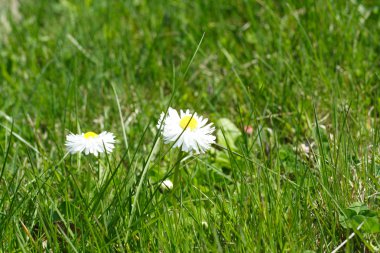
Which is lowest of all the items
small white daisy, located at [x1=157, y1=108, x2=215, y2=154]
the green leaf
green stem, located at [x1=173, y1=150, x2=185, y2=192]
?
the green leaf

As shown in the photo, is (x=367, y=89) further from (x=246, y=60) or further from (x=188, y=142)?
(x=188, y=142)

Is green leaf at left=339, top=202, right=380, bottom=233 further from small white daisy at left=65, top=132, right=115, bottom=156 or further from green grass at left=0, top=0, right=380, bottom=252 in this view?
small white daisy at left=65, top=132, right=115, bottom=156

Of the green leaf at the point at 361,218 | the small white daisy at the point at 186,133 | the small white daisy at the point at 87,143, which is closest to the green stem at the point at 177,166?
the small white daisy at the point at 186,133

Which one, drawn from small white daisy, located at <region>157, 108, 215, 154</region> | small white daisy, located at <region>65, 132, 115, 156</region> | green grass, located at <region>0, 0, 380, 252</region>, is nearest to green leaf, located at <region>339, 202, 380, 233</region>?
green grass, located at <region>0, 0, 380, 252</region>

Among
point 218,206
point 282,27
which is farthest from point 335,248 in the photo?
point 282,27

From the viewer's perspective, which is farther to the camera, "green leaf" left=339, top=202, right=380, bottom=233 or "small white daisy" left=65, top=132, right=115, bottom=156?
"small white daisy" left=65, top=132, right=115, bottom=156

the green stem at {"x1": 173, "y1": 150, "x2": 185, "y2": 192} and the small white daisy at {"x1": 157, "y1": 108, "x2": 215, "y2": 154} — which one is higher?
the small white daisy at {"x1": 157, "y1": 108, "x2": 215, "y2": 154}

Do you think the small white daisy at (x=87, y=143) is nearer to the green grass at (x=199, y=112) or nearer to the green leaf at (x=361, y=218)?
the green grass at (x=199, y=112)
